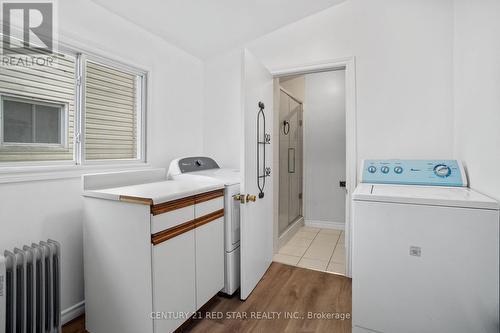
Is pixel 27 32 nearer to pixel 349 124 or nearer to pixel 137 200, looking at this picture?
pixel 137 200

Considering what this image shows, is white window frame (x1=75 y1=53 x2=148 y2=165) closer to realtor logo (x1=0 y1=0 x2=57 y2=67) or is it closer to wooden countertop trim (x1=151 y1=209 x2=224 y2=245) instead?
realtor logo (x1=0 y1=0 x2=57 y2=67)

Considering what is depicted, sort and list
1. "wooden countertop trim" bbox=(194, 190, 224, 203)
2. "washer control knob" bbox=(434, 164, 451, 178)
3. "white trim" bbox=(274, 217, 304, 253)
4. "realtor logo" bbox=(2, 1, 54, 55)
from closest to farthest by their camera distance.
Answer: "realtor logo" bbox=(2, 1, 54, 55) → "wooden countertop trim" bbox=(194, 190, 224, 203) → "washer control knob" bbox=(434, 164, 451, 178) → "white trim" bbox=(274, 217, 304, 253)

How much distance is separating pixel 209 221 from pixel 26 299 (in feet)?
3.50

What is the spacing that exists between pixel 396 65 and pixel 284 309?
2.15 m

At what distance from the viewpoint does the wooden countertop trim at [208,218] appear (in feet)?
5.56

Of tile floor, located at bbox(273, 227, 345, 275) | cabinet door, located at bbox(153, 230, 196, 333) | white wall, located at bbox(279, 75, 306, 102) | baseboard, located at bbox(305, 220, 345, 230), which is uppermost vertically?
white wall, located at bbox(279, 75, 306, 102)

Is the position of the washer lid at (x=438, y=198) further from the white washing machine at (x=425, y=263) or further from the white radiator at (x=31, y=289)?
the white radiator at (x=31, y=289)

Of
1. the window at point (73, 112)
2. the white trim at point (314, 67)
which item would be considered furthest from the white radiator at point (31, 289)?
the white trim at point (314, 67)

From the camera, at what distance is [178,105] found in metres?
2.64

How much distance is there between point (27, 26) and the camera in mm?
1539

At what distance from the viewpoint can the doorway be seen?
344 centimetres

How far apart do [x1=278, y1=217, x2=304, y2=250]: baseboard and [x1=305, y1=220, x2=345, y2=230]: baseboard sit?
0.14 m

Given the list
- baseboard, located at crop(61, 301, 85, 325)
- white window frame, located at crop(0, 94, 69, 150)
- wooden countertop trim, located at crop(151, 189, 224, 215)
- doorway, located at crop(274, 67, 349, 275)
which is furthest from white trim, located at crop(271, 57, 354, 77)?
baseboard, located at crop(61, 301, 85, 325)

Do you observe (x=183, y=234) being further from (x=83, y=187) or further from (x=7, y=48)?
(x=7, y=48)
